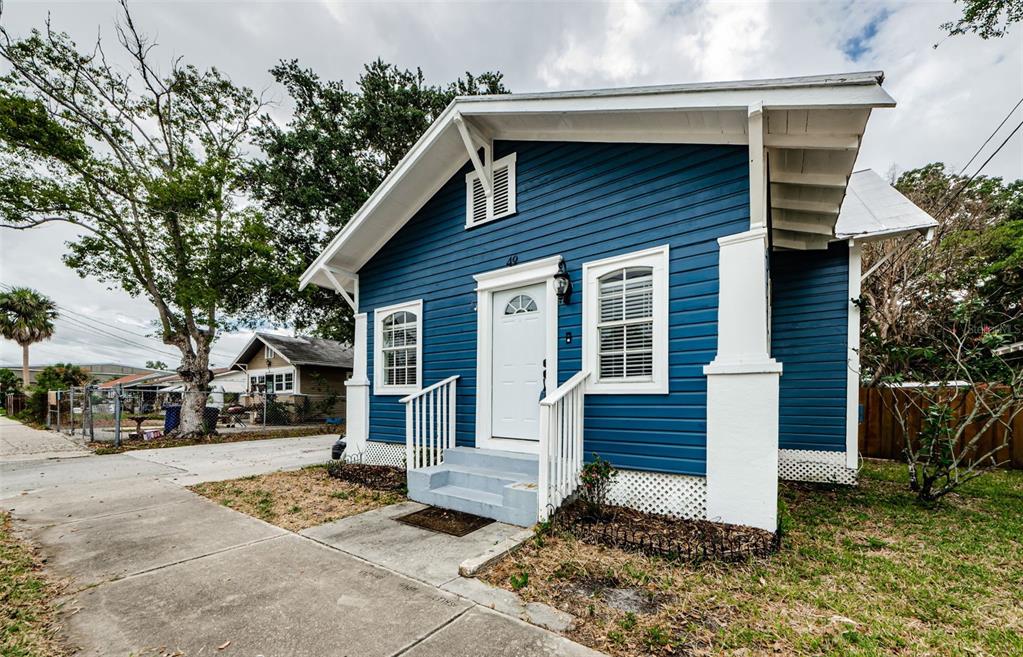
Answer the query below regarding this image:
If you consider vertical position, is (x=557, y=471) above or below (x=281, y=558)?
above

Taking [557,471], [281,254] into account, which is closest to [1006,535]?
[557,471]

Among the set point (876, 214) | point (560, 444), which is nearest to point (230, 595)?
point (560, 444)

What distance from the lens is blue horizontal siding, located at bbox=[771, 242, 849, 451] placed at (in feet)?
19.7

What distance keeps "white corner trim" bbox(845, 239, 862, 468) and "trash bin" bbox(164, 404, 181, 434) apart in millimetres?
15274

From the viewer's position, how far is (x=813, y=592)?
107 inches

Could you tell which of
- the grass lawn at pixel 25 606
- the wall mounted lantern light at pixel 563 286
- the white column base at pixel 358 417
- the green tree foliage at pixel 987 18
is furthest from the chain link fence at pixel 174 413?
the green tree foliage at pixel 987 18

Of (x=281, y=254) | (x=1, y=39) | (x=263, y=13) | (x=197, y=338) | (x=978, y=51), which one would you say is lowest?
(x=197, y=338)

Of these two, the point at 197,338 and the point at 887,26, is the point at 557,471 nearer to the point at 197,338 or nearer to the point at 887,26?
the point at 887,26

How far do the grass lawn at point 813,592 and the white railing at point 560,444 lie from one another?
18.8 inches

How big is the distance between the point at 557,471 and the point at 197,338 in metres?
11.7

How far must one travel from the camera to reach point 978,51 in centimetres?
803

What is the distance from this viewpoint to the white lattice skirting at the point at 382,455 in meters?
6.56

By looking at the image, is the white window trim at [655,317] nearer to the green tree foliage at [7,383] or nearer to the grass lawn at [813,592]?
Result: the grass lawn at [813,592]

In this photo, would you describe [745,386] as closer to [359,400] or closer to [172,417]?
[359,400]
